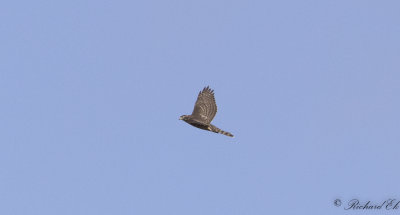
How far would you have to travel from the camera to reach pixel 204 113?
53.2m

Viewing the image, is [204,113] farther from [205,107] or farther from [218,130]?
[218,130]

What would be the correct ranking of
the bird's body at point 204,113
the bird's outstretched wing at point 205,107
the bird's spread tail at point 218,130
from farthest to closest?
1. the bird's outstretched wing at point 205,107
2. the bird's body at point 204,113
3. the bird's spread tail at point 218,130

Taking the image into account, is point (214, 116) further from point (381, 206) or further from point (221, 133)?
point (381, 206)

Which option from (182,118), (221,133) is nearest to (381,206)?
(221,133)

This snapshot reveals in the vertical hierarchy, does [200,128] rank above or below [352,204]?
above

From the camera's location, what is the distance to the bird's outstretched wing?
2076 inches

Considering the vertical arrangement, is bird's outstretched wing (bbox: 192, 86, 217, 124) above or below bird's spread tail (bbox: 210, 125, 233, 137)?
above

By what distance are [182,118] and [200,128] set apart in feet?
4.90

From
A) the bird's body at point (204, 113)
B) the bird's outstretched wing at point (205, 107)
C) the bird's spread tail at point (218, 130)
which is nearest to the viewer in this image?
the bird's spread tail at point (218, 130)

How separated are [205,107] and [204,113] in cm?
72

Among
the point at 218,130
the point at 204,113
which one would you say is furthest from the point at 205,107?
the point at 218,130

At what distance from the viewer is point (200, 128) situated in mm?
52625

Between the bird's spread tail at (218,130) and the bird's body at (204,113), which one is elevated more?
the bird's body at (204,113)

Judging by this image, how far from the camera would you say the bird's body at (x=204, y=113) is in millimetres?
51812
